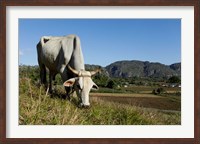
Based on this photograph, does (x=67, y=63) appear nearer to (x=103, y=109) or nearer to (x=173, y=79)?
(x=103, y=109)

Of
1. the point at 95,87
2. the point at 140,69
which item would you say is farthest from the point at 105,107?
the point at 140,69

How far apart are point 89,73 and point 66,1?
→ 1318 mm

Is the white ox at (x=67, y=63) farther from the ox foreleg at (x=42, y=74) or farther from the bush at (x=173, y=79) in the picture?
the bush at (x=173, y=79)

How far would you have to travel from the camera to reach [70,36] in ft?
25.0

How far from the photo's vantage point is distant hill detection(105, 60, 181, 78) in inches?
282

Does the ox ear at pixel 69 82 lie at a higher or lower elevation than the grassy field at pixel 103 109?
higher

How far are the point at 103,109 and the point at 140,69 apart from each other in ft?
2.86

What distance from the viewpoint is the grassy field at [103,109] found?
7.09m

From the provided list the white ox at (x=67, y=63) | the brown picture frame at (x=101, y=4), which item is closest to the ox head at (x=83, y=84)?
the white ox at (x=67, y=63)

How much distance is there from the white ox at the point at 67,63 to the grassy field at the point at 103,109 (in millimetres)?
165

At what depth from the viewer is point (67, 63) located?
27.5ft

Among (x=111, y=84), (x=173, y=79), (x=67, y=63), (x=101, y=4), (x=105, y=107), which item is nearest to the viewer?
(x=101, y=4)

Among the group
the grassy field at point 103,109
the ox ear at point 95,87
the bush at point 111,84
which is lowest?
the grassy field at point 103,109

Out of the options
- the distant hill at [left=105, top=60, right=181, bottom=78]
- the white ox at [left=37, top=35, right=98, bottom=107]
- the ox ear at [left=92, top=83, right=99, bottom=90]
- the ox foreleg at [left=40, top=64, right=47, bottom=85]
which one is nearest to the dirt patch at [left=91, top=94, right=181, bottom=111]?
the ox ear at [left=92, top=83, right=99, bottom=90]
